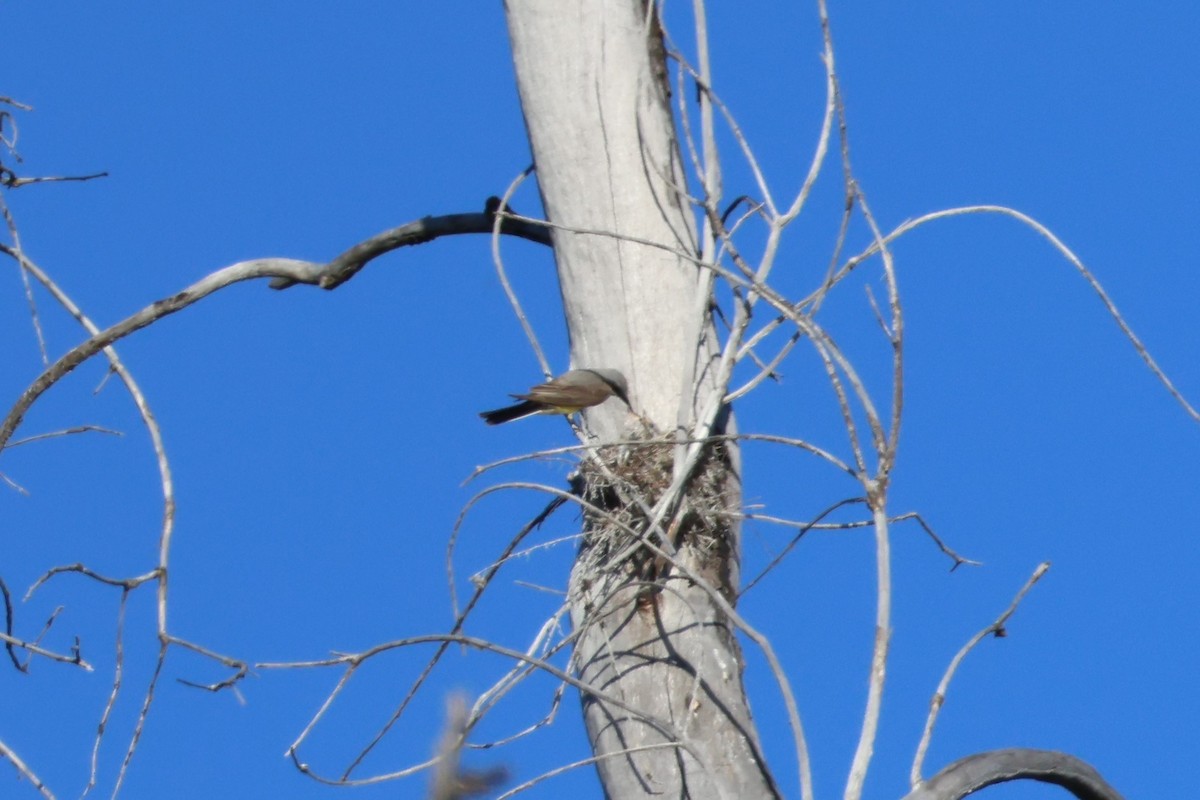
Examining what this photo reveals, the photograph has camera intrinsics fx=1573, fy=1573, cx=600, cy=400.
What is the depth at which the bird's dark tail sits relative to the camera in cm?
422

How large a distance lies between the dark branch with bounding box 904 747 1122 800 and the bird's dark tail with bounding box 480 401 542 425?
5.21ft

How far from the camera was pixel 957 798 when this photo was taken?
2.89 metres

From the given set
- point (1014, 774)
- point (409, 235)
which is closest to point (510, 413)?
point (409, 235)

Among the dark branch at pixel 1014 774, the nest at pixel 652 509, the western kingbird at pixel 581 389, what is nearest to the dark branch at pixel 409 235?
the western kingbird at pixel 581 389

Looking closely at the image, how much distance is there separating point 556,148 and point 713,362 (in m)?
0.65

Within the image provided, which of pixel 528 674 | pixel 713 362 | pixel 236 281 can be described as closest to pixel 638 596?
pixel 528 674

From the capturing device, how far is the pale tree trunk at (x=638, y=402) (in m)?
3.36

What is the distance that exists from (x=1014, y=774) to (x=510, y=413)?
1.85 metres

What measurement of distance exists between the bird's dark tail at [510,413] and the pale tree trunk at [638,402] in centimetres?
49

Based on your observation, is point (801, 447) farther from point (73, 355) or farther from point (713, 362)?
→ point (73, 355)

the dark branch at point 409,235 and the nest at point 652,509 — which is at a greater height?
the dark branch at point 409,235

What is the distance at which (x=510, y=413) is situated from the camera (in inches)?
172

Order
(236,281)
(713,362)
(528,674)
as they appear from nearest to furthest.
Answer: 1. (528,674)
2. (713,362)
3. (236,281)

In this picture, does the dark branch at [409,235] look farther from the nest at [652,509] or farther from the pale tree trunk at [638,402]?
the nest at [652,509]
